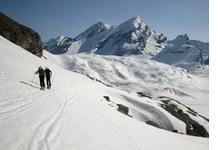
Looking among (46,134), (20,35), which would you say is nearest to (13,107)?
(46,134)

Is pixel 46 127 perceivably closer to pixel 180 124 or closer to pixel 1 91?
pixel 1 91

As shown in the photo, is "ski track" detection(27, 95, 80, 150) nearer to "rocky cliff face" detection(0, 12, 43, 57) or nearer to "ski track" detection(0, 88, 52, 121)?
"ski track" detection(0, 88, 52, 121)

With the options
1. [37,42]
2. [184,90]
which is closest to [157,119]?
[37,42]

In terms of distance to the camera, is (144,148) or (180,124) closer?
(144,148)

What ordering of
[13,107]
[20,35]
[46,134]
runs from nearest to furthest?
[46,134] < [13,107] < [20,35]

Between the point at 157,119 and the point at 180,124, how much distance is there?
3676 mm

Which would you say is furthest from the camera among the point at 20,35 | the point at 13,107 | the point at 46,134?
the point at 20,35

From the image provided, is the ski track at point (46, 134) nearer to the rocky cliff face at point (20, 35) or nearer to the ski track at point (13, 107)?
the ski track at point (13, 107)

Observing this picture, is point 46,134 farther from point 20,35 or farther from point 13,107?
point 20,35

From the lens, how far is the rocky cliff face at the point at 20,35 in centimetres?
5650

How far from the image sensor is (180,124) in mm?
36875

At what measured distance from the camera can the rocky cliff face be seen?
56500mm

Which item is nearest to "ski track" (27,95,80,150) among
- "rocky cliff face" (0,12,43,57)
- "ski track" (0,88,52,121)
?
"ski track" (0,88,52,121)

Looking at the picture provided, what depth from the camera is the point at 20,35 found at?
59.9 metres
